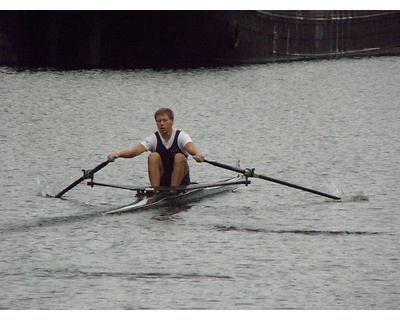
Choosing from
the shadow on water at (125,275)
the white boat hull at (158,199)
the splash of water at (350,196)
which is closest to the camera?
the shadow on water at (125,275)

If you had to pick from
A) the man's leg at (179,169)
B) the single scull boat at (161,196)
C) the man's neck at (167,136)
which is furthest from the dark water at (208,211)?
the man's neck at (167,136)

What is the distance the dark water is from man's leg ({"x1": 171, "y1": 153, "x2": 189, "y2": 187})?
39cm

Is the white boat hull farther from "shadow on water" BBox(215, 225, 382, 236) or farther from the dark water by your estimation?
"shadow on water" BBox(215, 225, 382, 236)

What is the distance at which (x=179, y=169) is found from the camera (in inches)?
542

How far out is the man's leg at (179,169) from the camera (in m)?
13.7

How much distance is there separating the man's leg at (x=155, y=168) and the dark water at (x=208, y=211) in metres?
0.41

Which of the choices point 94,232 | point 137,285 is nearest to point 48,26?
point 94,232

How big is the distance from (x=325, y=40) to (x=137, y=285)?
26.5m

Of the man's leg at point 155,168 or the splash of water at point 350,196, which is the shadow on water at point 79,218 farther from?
the splash of water at point 350,196

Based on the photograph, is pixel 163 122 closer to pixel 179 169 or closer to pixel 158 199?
pixel 179 169

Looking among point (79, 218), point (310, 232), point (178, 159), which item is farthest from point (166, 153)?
point (310, 232)

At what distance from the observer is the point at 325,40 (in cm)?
3600

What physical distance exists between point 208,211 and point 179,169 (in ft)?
2.37

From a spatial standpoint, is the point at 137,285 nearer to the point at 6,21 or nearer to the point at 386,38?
the point at 6,21
